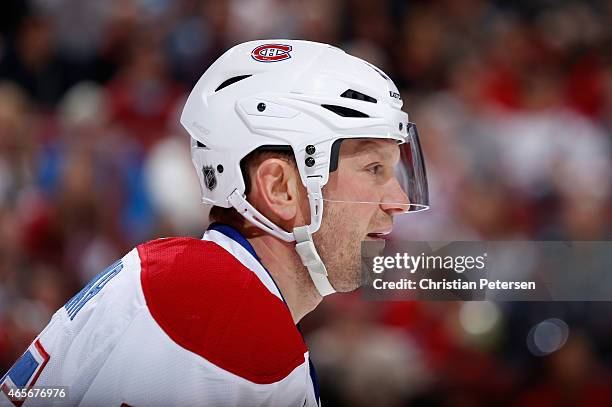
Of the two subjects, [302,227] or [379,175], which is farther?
[379,175]

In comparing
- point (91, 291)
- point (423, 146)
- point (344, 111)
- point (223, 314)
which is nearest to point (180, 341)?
point (223, 314)

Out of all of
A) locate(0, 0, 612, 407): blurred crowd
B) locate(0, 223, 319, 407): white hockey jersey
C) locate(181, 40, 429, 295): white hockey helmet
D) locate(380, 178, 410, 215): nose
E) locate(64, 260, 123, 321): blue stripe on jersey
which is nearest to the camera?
locate(0, 223, 319, 407): white hockey jersey

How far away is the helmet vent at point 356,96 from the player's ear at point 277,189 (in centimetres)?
22

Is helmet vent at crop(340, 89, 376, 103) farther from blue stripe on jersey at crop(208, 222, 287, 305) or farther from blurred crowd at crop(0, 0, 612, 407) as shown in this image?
blurred crowd at crop(0, 0, 612, 407)

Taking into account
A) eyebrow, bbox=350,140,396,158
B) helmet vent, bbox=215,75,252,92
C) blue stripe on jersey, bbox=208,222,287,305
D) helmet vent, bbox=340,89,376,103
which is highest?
helmet vent, bbox=215,75,252,92

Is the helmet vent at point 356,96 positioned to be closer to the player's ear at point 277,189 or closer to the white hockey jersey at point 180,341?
the player's ear at point 277,189

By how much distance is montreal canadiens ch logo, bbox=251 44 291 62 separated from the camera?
2309 millimetres

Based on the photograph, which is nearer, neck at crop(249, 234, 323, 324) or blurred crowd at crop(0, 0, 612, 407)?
neck at crop(249, 234, 323, 324)

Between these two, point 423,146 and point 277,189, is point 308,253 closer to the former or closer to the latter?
point 277,189

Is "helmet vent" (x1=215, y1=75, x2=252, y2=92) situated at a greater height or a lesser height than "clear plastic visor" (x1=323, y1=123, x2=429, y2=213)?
greater

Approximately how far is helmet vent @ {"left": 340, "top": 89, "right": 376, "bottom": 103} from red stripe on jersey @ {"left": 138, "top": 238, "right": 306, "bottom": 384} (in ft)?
1.76

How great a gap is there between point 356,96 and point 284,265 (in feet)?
1.48

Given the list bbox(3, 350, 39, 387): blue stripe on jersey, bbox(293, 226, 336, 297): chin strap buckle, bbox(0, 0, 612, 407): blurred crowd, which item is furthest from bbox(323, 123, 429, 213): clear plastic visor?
bbox(0, 0, 612, 407): blurred crowd

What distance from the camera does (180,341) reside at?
1.89 metres
